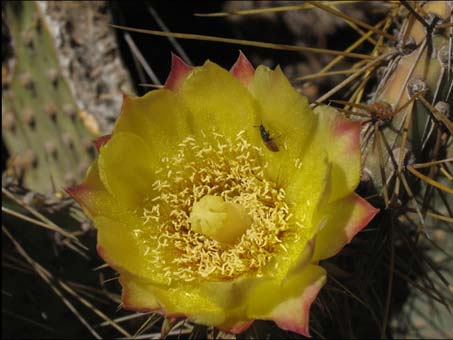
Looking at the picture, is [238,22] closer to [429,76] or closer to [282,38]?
[282,38]

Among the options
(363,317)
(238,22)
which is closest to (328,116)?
(363,317)

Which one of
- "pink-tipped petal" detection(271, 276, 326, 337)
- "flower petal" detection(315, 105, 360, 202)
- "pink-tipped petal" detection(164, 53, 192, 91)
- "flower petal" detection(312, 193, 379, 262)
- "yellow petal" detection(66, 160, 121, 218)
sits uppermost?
"pink-tipped petal" detection(164, 53, 192, 91)

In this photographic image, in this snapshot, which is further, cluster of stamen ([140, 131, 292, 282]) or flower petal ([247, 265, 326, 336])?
cluster of stamen ([140, 131, 292, 282])

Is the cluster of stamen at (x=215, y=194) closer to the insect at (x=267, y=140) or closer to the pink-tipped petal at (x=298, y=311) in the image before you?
the insect at (x=267, y=140)

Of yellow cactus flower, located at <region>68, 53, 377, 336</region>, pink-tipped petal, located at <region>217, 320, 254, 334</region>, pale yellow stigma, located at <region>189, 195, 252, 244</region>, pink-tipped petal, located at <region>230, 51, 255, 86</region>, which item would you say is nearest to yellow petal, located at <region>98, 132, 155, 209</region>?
yellow cactus flower, located at <region>68, 53, 377, 336</region>

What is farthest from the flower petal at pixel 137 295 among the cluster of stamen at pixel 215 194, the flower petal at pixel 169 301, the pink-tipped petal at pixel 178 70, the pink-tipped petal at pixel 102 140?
the pink-tipped petal at pixel 178 70

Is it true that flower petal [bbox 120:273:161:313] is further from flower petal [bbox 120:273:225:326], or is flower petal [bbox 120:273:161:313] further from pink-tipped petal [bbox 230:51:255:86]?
pink-tipped petal [bbox 230:51:255:86]

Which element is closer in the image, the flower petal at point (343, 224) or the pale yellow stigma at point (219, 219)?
the flower petal at point (343, 224)

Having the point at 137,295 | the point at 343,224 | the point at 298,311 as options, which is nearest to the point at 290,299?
the point at 298,311

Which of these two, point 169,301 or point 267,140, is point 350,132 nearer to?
point 267,140
